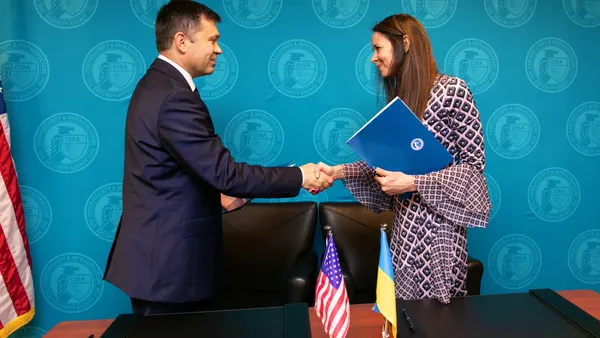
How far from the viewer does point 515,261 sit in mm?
2727

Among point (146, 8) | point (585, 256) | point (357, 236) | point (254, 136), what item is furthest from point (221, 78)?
point (585, 256)

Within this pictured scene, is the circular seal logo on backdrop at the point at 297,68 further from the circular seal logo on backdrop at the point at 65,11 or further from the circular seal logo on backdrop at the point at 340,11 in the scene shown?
the circular seal logo on backdrop at the point at 65,11

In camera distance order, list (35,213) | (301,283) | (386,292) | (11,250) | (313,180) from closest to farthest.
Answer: (386,292) → (313,180) → (301,283) → (11,250) → (35,213)

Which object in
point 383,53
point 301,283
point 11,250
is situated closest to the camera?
→ point 383,53

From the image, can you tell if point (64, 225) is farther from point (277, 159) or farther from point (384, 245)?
point (384, 245)

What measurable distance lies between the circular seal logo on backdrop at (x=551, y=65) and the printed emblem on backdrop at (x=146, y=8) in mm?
2063

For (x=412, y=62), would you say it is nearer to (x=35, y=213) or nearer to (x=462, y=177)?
(x=462, y=177)

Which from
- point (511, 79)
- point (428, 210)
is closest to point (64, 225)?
point (428, 210)

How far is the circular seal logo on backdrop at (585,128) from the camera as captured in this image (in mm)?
2658

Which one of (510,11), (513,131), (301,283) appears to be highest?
(510,11)

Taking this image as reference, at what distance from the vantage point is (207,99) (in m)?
2.45

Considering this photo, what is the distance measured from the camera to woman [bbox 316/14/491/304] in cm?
143

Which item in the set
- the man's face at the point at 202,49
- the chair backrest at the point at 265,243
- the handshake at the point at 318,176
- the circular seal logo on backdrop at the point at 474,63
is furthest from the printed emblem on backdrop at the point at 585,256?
the man's face at the point at 202,49

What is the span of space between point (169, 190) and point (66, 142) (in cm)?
124
